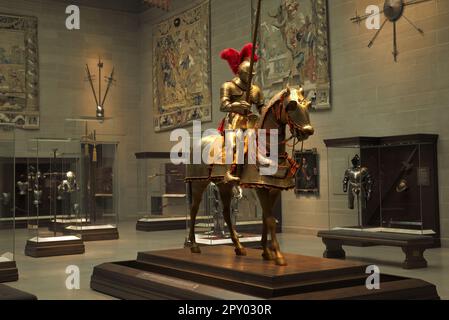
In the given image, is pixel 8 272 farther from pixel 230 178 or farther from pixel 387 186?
pixel 387 186

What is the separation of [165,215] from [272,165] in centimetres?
1098

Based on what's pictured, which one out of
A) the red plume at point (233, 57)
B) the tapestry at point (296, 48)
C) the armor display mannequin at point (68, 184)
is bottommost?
the armor display mannequin at point (68, 184)

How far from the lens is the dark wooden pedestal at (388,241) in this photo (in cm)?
883

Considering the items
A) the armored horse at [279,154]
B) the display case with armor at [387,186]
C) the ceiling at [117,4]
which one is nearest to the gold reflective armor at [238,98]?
the armored horse at [279,154]

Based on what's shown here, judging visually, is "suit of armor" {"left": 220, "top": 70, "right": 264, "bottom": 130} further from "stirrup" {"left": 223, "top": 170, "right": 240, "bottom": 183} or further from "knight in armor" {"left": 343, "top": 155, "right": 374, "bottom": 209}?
"knight in armor" {"left": 343, "top": 155, "right": 374, "bottom": 209}

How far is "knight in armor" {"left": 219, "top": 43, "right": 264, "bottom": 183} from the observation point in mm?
6960

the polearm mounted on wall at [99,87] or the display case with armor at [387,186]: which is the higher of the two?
the polearm mounted on wall at [99,87]

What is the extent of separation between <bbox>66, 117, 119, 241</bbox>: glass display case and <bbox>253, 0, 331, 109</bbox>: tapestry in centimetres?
462

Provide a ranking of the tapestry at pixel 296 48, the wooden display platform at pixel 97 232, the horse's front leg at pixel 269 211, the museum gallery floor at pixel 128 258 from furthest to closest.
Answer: the tapestry at pixel 296 48, the wooden display platform at pixel 97 232, the museum gallery floor at pixel 128 258, the horse's front leg at pixel 269 211

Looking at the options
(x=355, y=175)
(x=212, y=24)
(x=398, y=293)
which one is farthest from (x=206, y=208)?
(x=212, y=24)

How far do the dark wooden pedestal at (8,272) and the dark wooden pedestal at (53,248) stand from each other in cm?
282

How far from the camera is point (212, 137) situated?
7.48 meters

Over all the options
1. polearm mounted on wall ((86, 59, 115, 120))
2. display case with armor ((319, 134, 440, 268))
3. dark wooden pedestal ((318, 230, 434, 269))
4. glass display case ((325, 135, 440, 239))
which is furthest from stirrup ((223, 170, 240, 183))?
polearm mounted on wall ((86, 59, 115, 120))

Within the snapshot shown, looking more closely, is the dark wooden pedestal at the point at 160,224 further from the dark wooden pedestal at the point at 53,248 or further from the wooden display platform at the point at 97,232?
the dark wooden pedestal at the point at 53,248
